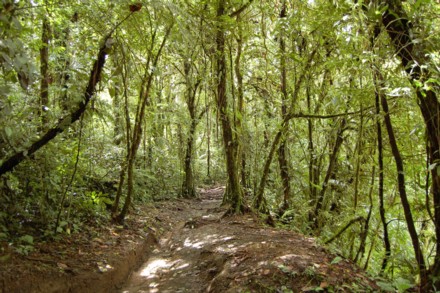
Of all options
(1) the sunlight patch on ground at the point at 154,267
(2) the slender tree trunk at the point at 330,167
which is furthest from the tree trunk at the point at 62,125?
(2) the slender tree trunk at the point at 330,167

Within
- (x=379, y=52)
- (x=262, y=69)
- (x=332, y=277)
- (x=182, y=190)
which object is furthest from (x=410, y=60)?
(x=182, y=190)

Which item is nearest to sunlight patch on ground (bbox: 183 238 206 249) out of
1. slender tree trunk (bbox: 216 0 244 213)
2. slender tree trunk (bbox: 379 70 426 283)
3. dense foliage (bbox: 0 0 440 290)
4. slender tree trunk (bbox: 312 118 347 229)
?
dense foliage (bbox: 0 0 440 290)

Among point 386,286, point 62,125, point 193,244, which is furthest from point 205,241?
point 386,286

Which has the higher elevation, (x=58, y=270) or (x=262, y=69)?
(x=262, y=69)

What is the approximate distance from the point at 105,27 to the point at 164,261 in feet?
13.5

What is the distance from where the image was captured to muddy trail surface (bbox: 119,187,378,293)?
3.55m

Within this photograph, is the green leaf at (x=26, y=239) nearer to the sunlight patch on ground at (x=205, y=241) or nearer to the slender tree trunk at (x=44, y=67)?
the slender tree trunk at (x=44, y=67)

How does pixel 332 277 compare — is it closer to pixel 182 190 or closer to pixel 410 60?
pixel 410 60

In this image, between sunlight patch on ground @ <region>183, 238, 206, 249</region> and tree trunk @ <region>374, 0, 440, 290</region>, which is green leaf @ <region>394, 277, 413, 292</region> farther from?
sunlight patch on ground @ <region>183, 238, 206, 249</region>

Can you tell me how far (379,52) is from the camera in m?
3.63

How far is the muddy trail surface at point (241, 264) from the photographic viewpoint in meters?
3.55

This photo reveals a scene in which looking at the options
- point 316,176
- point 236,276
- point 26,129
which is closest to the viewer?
point 236,276

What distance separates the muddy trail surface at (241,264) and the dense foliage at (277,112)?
0.63 metres

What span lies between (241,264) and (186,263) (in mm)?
1446
